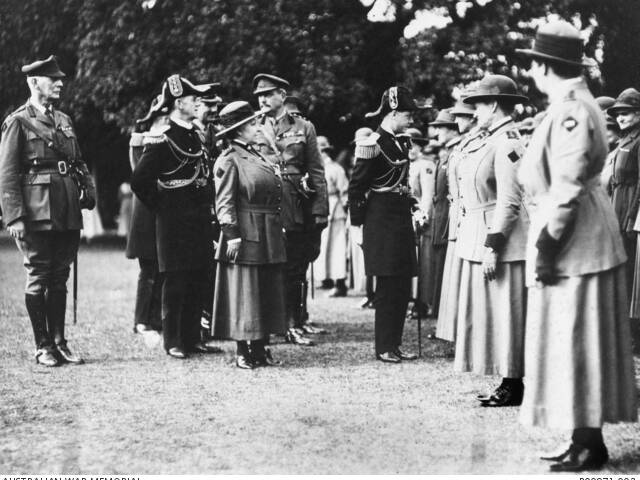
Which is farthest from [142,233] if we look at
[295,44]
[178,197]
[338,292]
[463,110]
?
[295,44]

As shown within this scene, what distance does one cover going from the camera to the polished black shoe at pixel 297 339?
9.10m

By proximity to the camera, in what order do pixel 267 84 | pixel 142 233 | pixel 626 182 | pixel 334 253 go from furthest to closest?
pixel 334 253 < pixel 142 233 < pixel 267 84 < pixel 626 182

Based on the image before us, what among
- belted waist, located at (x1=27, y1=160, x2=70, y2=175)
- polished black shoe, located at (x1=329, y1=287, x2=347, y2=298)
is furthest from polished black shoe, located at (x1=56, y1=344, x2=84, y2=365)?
polished black shoe, located at (x1=329, y1=287, x2=347, y2=298)

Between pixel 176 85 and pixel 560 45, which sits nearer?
pixel 560 45

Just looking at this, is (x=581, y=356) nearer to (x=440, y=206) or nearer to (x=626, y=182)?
(x=626, y=182)

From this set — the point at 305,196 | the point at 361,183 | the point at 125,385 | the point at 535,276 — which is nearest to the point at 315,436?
the point at 535,276

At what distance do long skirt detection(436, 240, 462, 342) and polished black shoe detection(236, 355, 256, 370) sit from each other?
162 cm

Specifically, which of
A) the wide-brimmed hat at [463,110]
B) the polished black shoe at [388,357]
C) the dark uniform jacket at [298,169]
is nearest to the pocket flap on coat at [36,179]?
the dark uniform jacket at [298,169]

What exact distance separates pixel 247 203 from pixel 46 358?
7.26 ft

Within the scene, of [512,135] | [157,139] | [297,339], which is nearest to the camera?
[512,135]

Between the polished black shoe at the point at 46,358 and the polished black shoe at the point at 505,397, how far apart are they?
375cm

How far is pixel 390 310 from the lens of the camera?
7945 millimetres

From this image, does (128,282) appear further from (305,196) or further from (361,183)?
(361,183)

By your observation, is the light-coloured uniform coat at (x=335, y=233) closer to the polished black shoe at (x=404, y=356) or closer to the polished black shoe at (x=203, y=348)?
the polished black shoe at (x=203, y=348)
